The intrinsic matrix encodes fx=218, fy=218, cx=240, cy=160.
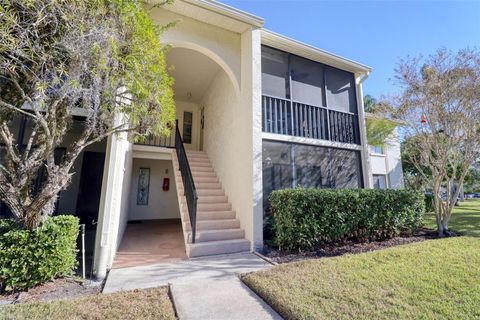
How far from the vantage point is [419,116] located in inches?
299

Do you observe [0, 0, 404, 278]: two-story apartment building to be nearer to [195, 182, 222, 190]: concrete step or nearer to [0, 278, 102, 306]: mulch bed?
[195, 182, 222, 190]: concrete step

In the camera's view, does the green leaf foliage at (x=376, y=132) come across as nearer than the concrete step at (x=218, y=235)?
No

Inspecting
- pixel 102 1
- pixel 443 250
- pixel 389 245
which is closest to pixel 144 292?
pixel 102 1

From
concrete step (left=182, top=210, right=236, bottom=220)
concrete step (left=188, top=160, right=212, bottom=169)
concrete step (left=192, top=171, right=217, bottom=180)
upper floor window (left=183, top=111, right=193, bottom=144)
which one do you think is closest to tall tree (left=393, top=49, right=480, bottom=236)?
concrete step (left=182, top=210, right=236, bottom=220)

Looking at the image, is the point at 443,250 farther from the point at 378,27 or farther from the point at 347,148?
the point at 378,27

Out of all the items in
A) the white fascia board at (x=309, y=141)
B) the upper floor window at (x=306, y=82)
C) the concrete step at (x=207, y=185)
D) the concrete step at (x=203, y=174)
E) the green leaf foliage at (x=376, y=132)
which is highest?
the upper floor window at (x=306, y=82)

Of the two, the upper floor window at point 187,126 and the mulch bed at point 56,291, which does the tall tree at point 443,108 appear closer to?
the upper floor window at point 187,126

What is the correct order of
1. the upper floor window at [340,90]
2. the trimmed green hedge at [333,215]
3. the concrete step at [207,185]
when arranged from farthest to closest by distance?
the upper floor window at [340,90] < the concrete step at [207,185] < the trimmed green hedge at [333,215]

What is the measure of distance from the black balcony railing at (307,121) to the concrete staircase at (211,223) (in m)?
2.88

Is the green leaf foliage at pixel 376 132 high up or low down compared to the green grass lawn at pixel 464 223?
up

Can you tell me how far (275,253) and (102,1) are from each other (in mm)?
6189

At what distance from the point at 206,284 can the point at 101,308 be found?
1590 mm

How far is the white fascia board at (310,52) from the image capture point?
23.7 feet

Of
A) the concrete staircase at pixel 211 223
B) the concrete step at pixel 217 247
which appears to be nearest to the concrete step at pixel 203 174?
the concrete staircase at pixel 211 223
